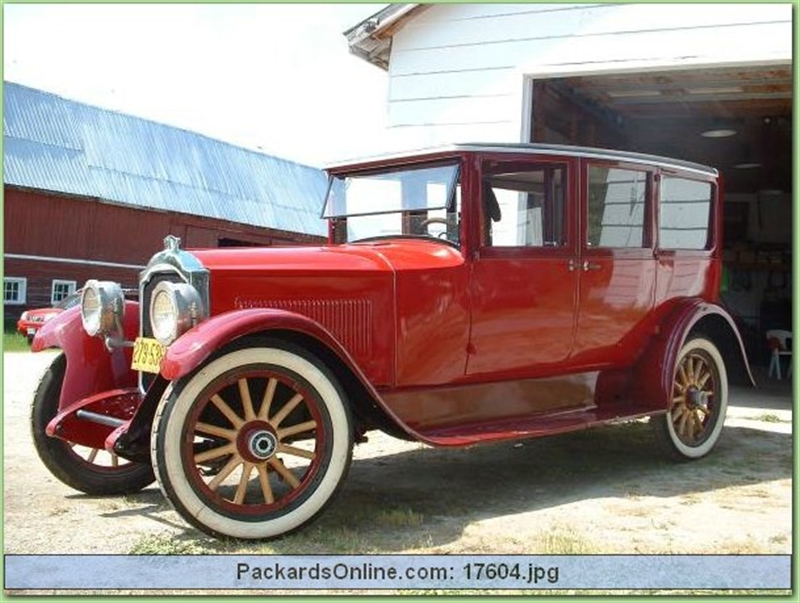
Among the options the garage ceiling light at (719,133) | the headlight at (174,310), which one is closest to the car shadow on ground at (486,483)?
the headlight at (174,310)

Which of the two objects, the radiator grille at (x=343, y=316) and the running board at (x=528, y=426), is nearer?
the radiator grille at (x=343, y=316)

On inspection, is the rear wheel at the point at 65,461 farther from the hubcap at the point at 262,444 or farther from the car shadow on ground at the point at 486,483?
the hubcap at the point at 262,444

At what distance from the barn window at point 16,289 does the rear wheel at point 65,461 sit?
16.3m

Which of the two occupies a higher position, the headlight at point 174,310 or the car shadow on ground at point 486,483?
Result: the headlight at point 174,310

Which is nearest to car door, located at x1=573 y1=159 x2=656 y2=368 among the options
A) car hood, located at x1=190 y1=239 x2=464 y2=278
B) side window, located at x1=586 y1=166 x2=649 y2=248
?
side window, located at x1=586 y1=166 x2=649 y2=248

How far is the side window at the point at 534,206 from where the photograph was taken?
→ 4441 millimetres

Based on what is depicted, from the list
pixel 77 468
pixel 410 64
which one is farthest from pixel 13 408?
pixel 410 64

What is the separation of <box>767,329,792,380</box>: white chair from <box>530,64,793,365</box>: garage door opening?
1.47 ft

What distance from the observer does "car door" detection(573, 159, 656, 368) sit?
4656mm

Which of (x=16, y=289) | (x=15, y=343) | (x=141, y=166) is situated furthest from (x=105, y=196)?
(x=15, y=343)

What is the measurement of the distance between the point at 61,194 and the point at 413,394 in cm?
1786

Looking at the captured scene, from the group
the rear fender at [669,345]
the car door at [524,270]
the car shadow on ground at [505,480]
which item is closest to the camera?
the car shadow on ground at [505,480]

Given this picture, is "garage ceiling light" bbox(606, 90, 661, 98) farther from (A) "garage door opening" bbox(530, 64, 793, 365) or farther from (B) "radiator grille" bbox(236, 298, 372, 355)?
(B) "radiator grille" bbox(236, 298, 372, 355)

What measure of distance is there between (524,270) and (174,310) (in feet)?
6.19
